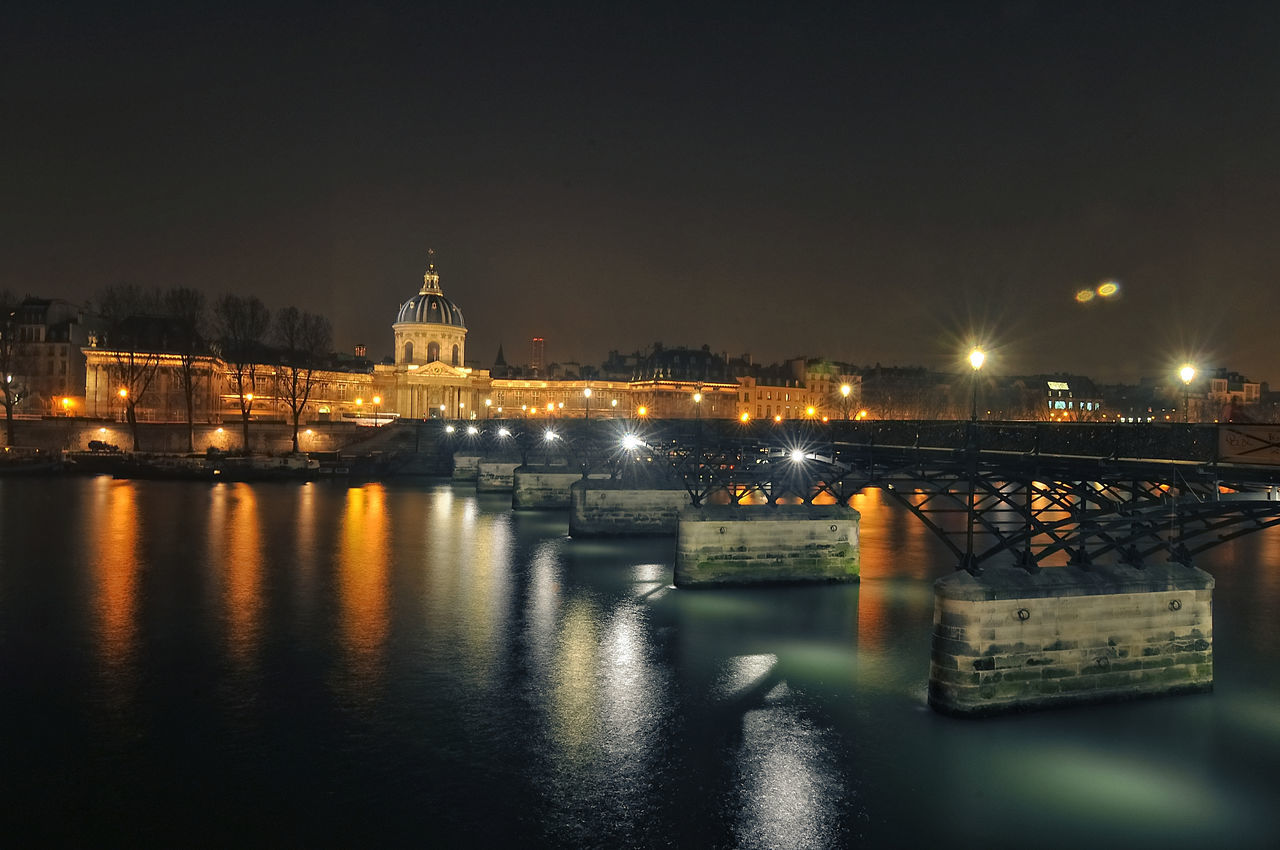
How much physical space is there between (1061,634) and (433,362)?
165m

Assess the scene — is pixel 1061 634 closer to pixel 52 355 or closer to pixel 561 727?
pixel 561 727

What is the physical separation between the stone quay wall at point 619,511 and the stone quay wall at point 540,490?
1512cm

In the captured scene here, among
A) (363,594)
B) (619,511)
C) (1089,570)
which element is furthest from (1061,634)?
(619,511)

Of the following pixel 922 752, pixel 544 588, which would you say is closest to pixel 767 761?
pixel 922 752

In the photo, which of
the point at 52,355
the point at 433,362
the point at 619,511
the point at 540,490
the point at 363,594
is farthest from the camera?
the point at 433,362

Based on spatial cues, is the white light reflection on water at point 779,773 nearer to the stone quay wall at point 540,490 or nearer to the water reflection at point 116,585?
the water reflection at point 116,585

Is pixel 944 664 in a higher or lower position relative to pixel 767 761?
higher

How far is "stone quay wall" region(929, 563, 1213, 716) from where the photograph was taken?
724 inches

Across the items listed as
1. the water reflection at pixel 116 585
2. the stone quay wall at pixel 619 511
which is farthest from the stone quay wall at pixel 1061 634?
the stone quay wall at pixel 619 511

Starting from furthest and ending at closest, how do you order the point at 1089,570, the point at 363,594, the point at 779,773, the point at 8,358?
the point at 8,358, the point at 363,594, the point at 1089,570, the point at 779,773

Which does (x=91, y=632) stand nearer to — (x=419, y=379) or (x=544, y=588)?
(x=544, y=588)

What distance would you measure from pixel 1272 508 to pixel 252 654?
960 inches

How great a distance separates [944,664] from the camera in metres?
19.0

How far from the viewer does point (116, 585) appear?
34094 millimetres
